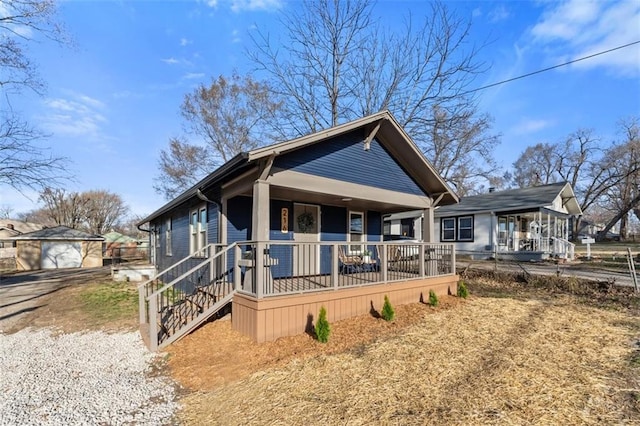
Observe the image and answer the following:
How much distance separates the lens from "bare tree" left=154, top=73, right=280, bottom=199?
22.3 metres

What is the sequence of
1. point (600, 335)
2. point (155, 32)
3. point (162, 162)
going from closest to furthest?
point (600, 335)
point (155, 32)
point (162, 162)

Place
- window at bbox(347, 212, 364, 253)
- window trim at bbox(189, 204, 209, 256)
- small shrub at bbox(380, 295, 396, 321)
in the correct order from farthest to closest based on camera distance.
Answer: window at bbox(347, 212, 364, 253) → window trim at bbox(189, 204, 209, 256) → small shrub at bbox(380, 295, 396, 321)

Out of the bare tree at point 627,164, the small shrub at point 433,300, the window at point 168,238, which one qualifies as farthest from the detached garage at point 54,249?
the bare tree at point 627,164

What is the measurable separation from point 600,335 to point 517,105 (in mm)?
12334

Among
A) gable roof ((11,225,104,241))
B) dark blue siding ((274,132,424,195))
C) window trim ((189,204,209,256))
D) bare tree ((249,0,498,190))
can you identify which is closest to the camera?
dark blue siding ((274,132,424,195))

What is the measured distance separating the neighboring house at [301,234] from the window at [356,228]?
31mm

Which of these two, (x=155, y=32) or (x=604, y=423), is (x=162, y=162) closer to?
(x=155, y=32)

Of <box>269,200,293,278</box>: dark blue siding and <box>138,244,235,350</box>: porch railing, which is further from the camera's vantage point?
<box>269,200,293,278</box>: dark blue siding

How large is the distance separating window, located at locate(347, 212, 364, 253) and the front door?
51.8 inches

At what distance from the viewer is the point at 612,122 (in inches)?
1582

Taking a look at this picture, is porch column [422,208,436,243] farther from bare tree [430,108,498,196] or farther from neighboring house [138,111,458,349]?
bare tree [430,108,498,196]

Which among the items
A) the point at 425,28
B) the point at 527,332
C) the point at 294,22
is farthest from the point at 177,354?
the point at 425,28

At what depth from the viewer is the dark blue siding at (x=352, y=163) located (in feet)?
23.1

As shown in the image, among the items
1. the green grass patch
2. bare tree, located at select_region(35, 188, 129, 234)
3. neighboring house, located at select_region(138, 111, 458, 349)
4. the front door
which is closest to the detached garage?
the green grass patch
